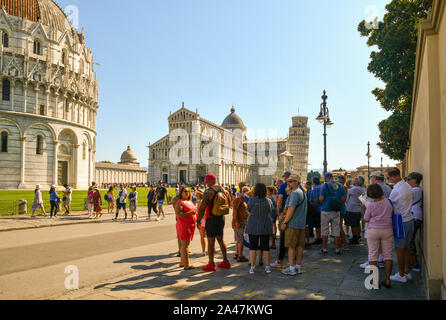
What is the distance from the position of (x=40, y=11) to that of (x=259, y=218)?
142ft

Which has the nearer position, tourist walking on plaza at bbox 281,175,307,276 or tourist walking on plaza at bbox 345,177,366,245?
tourist walking on plaza at bbox 281,175,307,276

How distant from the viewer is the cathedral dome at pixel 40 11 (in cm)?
3481

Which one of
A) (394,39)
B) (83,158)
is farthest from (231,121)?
(394,39)

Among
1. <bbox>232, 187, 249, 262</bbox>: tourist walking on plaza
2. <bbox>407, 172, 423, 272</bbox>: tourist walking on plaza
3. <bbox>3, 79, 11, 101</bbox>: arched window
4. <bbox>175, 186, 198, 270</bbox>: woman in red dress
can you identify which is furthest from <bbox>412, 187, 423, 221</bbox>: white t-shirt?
<bbox>3, 79, 11, 101</bbox>: arched window

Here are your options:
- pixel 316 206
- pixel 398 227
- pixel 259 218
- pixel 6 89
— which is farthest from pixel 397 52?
pixel 6 89

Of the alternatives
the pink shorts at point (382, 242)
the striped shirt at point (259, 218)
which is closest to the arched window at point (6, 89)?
the striped shirt at point (259, 218)

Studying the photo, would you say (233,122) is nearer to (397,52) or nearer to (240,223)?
(397,52)

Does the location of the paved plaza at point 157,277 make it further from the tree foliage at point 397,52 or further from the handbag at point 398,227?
the tree foliage at point 397,52

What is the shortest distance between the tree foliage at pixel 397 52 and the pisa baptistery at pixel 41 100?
3405cm

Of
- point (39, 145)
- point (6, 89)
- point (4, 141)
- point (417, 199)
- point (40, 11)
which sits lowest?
point (417, 199)

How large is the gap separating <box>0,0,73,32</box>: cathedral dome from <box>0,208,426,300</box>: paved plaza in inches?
1449

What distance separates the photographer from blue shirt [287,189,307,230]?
596cm

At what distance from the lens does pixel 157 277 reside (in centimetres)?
575

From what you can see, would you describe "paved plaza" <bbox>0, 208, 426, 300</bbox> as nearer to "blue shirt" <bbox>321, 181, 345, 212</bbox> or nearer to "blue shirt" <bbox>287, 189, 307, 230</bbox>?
"blue shirt" <bbox>287, 189, 307, 230</bbox>
